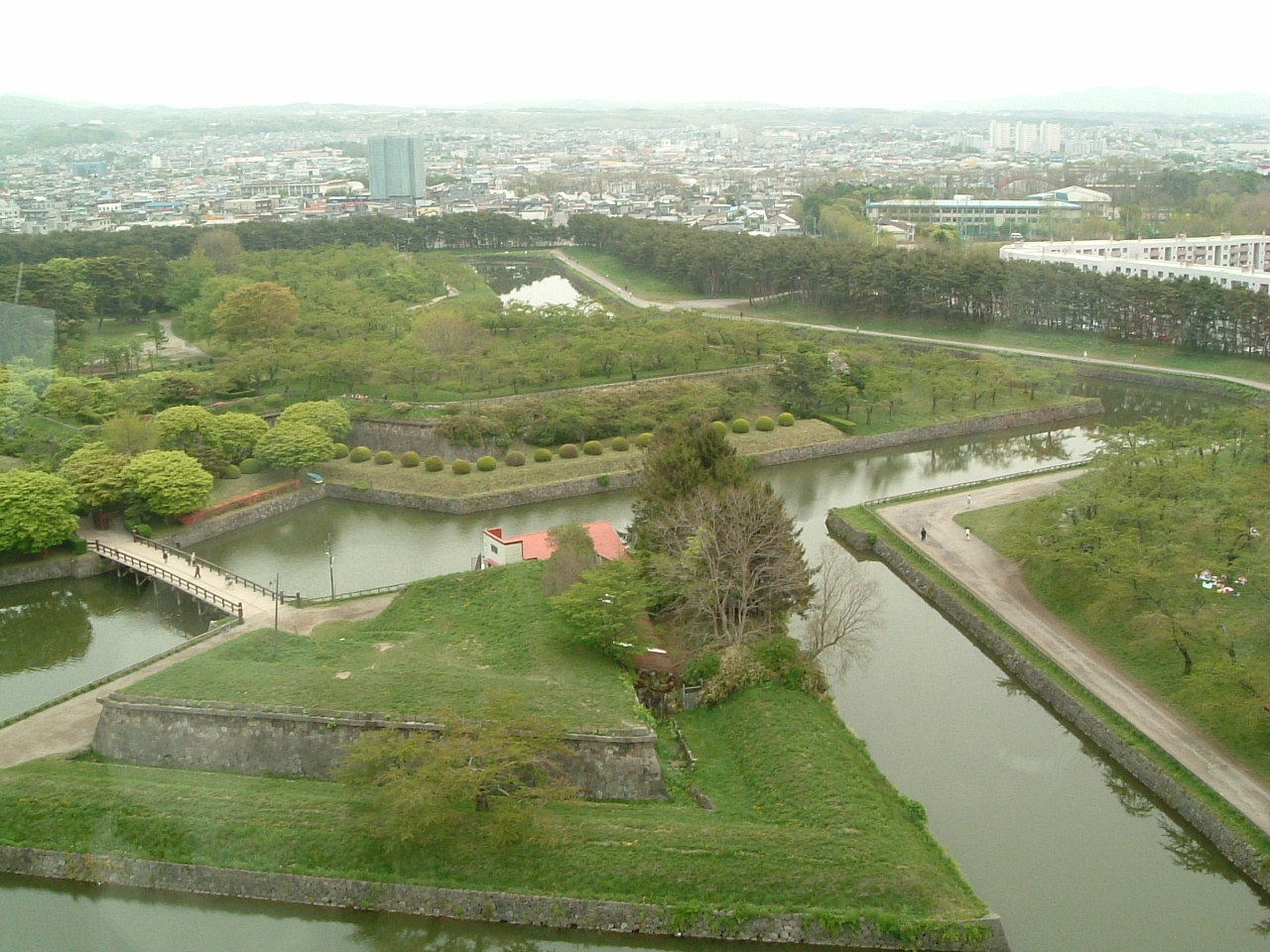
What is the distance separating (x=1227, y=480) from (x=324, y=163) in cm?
9673

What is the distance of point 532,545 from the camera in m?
16.6

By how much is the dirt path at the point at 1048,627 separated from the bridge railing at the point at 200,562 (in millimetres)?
9539

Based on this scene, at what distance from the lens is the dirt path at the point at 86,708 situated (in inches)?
475

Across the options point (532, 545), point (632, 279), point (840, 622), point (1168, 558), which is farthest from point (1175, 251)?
point (532, 545)

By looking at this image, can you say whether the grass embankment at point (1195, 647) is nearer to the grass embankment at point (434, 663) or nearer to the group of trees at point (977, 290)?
the grass embankment at point (434, 663)

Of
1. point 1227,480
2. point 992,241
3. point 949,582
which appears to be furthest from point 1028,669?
point 992,241

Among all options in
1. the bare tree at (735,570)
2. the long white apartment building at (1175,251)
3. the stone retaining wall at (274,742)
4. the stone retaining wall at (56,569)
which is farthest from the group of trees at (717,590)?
the long white apartment building at (1175,251)

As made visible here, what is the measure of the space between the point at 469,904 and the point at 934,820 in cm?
450

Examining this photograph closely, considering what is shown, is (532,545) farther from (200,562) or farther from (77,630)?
(77,630)

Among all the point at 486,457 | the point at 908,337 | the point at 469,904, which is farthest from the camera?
the point at 908,337

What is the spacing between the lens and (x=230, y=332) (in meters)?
30.2

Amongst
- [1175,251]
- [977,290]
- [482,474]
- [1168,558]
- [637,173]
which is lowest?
[482,474]

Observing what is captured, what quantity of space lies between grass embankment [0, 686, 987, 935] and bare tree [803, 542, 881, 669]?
272 cm

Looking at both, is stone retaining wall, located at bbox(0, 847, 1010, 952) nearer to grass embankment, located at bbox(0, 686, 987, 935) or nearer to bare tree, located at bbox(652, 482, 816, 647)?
grass embankment, located at bbox(0, 686, 987, 935)
